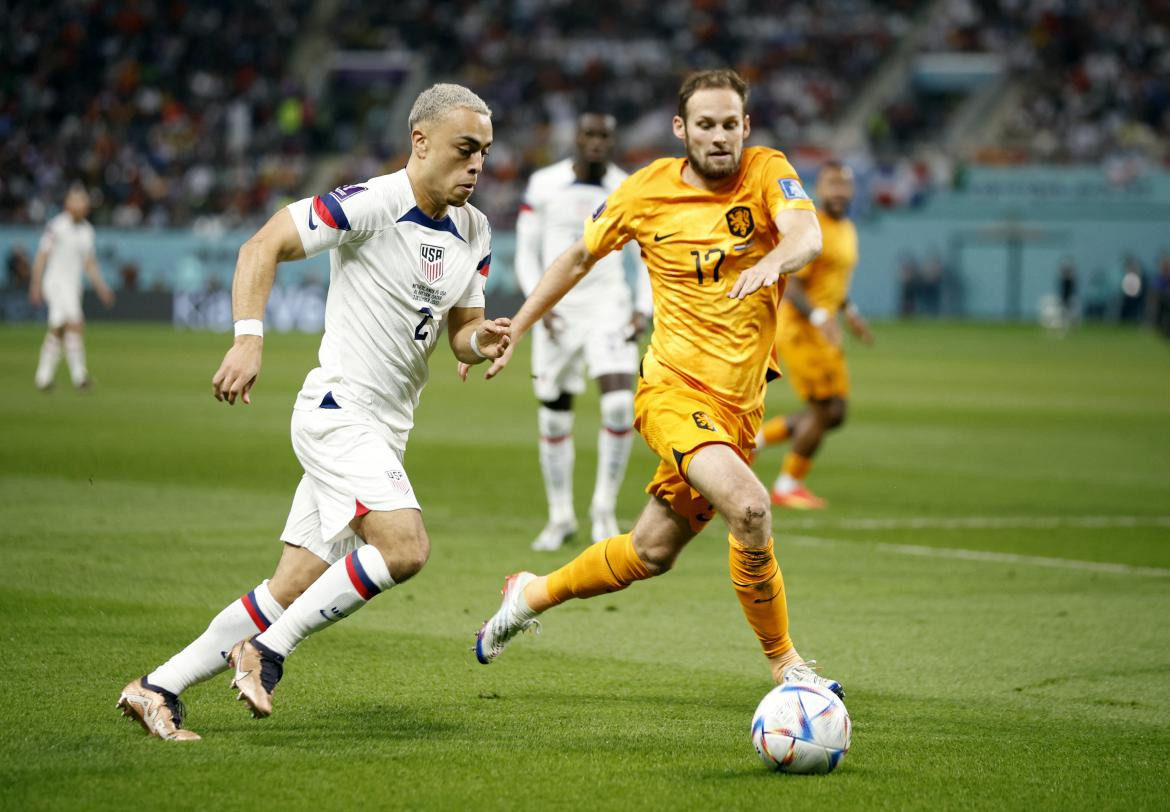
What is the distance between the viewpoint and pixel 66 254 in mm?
23484

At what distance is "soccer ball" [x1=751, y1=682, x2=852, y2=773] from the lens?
17.0ft

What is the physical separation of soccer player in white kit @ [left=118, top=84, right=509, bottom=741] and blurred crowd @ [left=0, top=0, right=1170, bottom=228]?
3772 cm

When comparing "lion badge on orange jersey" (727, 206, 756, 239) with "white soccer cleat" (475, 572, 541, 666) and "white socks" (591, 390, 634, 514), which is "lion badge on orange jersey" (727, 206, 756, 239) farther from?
"white socks" (591, 390, 634, 514)

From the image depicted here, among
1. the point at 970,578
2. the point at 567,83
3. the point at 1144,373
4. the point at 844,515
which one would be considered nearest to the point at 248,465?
the point at 844,515

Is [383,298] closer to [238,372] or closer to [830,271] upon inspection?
[238,372]

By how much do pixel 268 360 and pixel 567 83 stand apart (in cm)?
2242

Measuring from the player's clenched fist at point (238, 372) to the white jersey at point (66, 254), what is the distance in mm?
18820

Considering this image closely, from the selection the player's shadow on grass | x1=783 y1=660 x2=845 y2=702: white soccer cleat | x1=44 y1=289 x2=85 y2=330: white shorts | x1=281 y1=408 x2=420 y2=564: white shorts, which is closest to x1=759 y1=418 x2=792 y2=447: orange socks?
x1=783 y1=660 x2=845 y2=702: white soccer cleat

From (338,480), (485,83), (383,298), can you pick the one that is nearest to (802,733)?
(338,480)

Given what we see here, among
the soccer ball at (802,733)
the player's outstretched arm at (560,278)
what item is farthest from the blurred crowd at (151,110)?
the soccer ball at (802,733)

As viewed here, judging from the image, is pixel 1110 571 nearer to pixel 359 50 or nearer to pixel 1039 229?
pixel 1039 229

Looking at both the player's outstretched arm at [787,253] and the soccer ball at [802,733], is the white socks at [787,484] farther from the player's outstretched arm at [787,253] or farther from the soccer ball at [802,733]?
the soccer ball at [802,733]

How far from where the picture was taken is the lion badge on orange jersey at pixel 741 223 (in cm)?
639

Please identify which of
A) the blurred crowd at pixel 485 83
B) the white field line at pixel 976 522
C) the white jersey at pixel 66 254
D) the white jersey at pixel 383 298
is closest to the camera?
the white jersey at pixel 383 298
